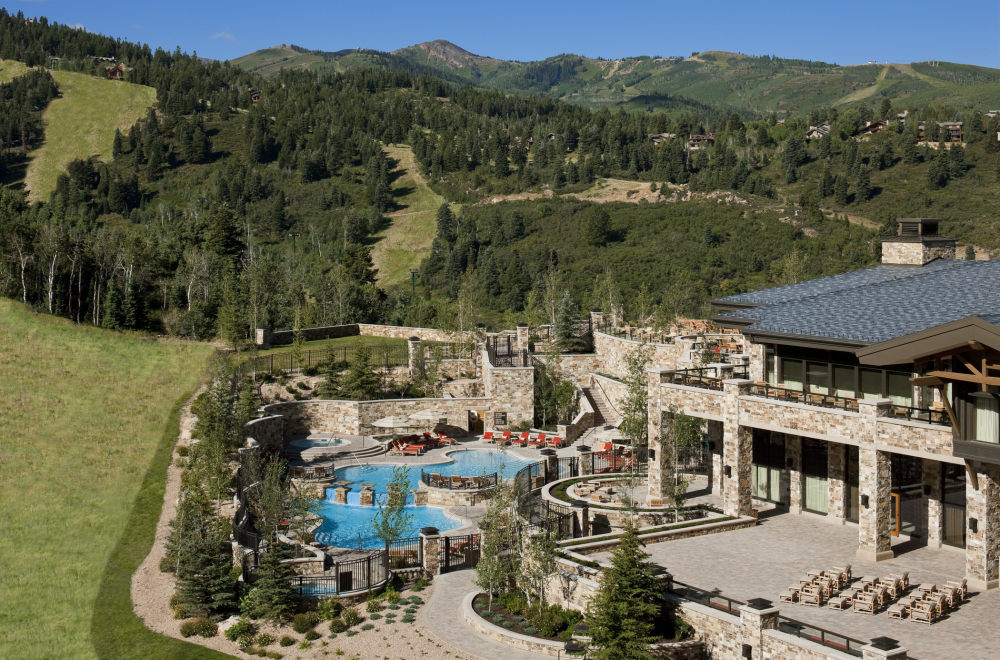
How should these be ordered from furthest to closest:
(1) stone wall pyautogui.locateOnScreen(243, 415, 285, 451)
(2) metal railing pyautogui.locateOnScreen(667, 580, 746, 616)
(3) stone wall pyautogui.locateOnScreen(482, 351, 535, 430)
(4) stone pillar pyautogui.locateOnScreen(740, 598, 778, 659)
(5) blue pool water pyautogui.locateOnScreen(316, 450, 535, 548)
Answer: (3) stone wall pyautogui.locateOnScreen(482, 351, 535, 430)
(1) stone wall pyautogui.locateOnScreen(243, 415, 285, 451)
(5) blue pool water pyautogui.locateOnScreen(316, 450, 535, 548)
(2) metal railing pyautogui.locateOnScreen(667, 580, 746, 616)
(4) stone pillar pyautogui.locateOnScreen(740, 598, 778, 659)

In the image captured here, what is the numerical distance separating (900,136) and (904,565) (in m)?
119

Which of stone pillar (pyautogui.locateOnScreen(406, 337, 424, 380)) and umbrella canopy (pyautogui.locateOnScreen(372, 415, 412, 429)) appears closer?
umbrella canopy (pyautogui.locateOnScreen(372, 415, 412, 429))

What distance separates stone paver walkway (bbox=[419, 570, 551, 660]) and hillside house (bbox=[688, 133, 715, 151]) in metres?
130

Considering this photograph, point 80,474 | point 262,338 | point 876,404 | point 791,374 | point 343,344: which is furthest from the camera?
point 343,344

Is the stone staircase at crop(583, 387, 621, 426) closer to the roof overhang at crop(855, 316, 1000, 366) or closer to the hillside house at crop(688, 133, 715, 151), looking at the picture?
the roof overhang at crop(855, 316, 1000, 366)

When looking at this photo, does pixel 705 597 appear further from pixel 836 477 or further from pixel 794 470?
pixel 794 470

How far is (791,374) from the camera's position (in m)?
28.8

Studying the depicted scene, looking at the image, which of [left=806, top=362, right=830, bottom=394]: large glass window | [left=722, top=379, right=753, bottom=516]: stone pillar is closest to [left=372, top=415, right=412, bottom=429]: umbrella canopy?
[left=722, top=379, right=753, bottom=516]: stone pillar

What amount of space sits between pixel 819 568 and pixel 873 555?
5.21ft

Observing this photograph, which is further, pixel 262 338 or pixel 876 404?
pixel 262 338

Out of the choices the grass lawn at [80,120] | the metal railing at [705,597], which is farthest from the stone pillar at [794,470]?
the grass lawn at [80,120]

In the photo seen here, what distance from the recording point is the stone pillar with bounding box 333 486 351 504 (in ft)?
115

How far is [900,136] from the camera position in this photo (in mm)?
128875

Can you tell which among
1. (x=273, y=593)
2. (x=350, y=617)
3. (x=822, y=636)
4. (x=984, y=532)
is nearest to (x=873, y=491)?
(x=984, y=532)
